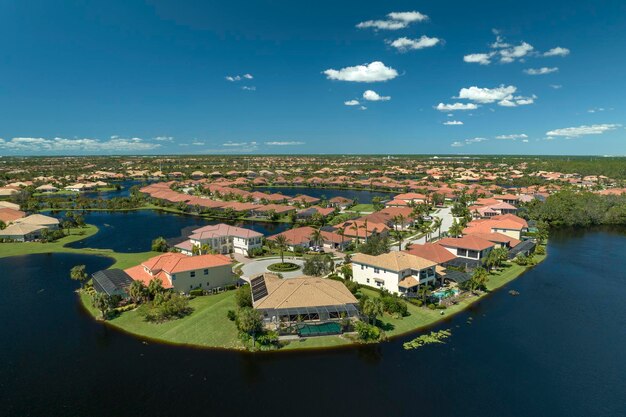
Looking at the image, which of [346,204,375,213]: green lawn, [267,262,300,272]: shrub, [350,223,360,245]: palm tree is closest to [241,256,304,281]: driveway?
[267,262,300,272]: shrub

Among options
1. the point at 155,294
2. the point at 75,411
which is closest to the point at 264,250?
the point at 155,294

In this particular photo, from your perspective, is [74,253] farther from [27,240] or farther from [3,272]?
[27,240]

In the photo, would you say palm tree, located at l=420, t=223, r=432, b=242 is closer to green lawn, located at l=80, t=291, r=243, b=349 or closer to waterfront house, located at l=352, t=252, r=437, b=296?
waterfront house, located at l=352, t=252, r=437, b=296

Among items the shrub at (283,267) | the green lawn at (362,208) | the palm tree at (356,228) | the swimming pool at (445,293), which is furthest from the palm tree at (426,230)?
the shrub at (283,267)

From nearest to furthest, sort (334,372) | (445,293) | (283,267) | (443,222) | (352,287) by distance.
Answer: (334,372)
(352,287)
(445,293)
(283,267)
(443,222)

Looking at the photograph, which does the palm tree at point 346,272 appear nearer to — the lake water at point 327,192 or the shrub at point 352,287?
the shrub at point 352,287

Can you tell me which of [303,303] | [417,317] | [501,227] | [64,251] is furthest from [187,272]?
[501,227]

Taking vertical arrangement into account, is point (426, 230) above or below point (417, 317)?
above

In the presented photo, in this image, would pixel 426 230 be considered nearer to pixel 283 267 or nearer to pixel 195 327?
pixel 283 267
